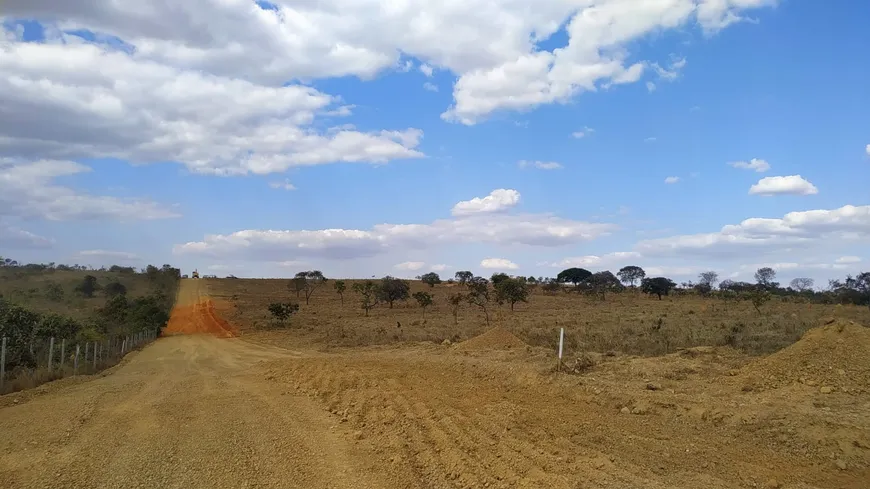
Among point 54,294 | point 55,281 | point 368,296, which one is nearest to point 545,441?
point 368,296

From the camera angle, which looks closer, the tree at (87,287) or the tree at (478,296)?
the tree at (478,296)

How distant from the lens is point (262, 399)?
44.7ft

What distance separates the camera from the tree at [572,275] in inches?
3826

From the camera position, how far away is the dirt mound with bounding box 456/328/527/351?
882 inches

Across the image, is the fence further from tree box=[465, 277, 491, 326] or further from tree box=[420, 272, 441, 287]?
tree box=[420, 272, 441, 287]

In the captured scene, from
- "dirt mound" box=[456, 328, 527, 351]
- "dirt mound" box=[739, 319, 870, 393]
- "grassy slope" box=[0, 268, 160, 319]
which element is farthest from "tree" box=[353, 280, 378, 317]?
"dirt mound" box=[739, 319, 870, 393]

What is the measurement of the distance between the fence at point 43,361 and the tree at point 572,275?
3113 inches

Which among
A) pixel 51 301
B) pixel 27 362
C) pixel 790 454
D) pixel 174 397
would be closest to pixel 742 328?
pixel 790 454

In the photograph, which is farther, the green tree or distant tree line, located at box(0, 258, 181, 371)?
the green tree

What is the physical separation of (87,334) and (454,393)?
21421mm

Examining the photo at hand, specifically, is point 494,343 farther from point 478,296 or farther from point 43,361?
point 478,296

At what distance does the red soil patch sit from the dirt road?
1174 inches

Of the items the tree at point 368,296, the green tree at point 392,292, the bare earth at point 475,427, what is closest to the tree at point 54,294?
the tree at point 368,296

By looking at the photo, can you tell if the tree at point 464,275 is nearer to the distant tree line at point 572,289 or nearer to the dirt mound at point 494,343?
the distant tree line at point 572,289
